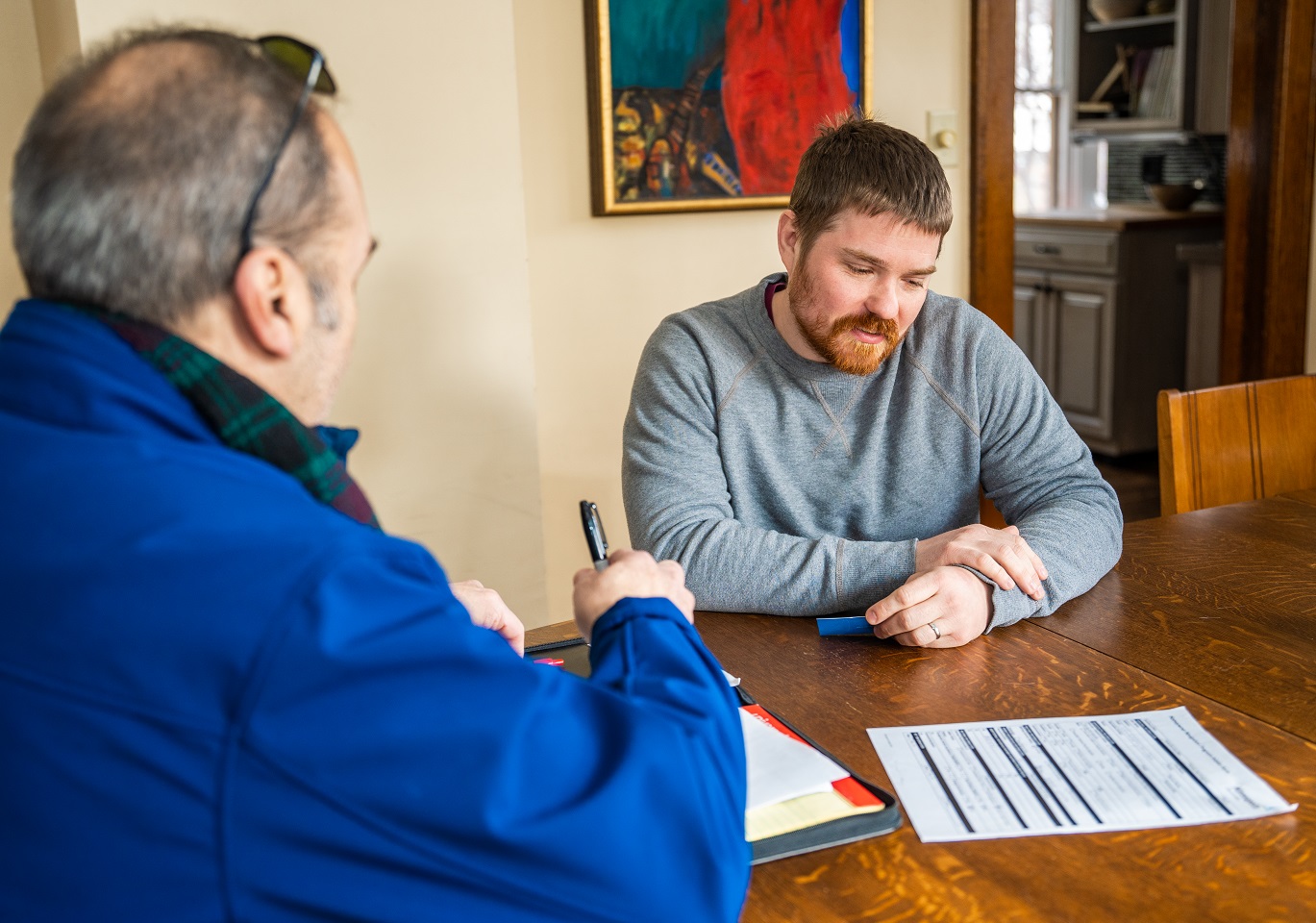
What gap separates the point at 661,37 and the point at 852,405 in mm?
1152

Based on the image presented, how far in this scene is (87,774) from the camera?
618 millimetres

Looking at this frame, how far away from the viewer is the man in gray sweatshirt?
159 cm

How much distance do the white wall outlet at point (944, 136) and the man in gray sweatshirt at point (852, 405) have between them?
1.22 m

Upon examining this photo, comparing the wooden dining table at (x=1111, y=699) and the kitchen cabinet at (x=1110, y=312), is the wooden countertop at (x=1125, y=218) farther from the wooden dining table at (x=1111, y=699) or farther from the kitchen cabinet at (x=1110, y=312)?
the wooden dining table at (x=1111, y=699)

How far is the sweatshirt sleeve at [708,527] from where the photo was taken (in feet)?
4.61

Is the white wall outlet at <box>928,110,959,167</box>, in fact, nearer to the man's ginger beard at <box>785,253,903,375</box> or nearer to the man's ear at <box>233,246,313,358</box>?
the man's ginger beard at <box>785,253,903,375</box>

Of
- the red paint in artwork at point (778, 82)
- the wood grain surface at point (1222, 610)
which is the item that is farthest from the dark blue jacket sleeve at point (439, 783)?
the red paint in artwork at point (778, 82)

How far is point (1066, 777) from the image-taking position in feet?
3.24

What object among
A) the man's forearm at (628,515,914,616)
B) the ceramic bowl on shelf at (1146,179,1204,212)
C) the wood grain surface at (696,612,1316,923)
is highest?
the ceramic bowl on shelf at (1146,179,1204,212)

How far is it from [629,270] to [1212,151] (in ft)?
10.8

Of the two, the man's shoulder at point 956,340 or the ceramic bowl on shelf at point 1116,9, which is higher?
the ceramic bowl on shelf at point 1116,9

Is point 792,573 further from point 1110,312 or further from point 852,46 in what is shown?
point 1110,312

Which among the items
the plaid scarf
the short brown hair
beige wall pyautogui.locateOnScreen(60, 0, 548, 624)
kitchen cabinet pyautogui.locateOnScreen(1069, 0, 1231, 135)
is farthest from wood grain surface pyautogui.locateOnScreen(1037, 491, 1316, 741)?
kitchen cabinet pyautogui.locateOnScreen(1069, 0, 1231, 135)

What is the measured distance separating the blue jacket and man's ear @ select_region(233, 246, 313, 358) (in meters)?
0.07
